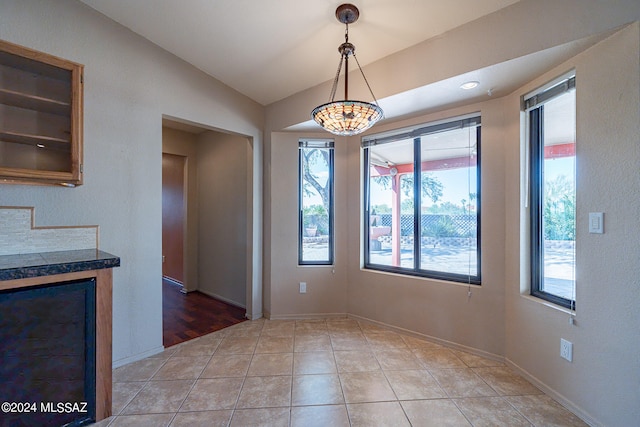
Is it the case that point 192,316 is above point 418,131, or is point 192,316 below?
below

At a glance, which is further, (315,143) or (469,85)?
(315,143)

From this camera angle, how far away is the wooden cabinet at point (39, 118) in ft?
5.90

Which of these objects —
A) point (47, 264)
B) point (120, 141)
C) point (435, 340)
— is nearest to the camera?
point (47, 264)

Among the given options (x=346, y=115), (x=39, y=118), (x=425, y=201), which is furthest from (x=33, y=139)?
(x=425, y=201)

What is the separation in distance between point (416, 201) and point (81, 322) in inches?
113

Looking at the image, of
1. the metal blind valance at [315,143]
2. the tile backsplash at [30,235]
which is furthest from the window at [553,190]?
the tile backsplash at [30,235]

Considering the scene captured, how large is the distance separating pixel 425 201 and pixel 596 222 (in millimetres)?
1411

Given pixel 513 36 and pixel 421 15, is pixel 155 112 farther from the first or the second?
pixel 513 36

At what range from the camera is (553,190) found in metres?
2.17

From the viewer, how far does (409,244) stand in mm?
3135

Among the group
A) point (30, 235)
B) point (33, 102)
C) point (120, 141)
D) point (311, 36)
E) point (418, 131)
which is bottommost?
point (30, 235)

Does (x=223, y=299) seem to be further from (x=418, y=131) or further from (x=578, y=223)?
(x=578, y=223)

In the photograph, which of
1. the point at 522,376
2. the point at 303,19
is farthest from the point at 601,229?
the point at 303,19

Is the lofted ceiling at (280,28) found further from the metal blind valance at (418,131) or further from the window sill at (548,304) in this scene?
the window sill at (548,304)
